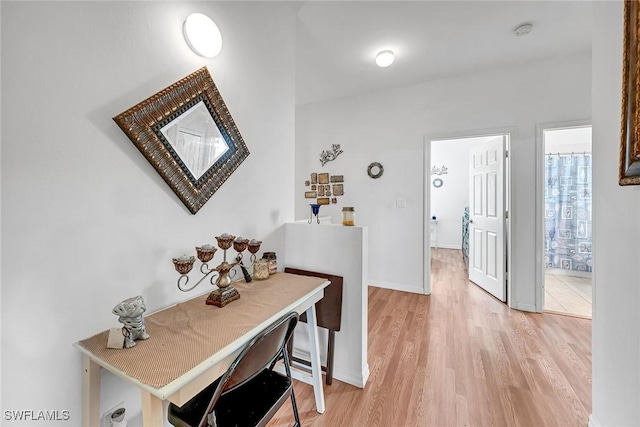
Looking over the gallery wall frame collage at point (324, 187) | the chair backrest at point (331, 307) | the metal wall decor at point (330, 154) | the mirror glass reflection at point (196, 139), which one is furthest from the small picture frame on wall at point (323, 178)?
the mirror glass reflection at point (196, 139)

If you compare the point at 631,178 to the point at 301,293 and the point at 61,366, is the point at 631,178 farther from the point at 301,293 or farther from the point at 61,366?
the point at 61,366

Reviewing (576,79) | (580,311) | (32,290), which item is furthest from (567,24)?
(32,290)

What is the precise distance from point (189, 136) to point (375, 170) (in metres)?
2.64

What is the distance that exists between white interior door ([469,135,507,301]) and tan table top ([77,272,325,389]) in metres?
2.66

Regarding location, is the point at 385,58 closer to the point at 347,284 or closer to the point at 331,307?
the point at 347,284

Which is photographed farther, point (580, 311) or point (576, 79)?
point (580, 311)

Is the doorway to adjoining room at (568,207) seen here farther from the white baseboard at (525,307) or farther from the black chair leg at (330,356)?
the black chair leg at (330,356)

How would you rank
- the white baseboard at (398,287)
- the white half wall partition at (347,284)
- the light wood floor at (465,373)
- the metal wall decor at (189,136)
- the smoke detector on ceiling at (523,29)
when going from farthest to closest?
the white baseboard at (398,287)
the smoke detector on ceiling at (523,29)
the white half wall partition at (347,284)
the light wood floor at (465,373)
the metal wall decor at (189,136)

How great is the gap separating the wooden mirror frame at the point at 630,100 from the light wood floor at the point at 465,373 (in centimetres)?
137

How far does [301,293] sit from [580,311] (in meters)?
3.23

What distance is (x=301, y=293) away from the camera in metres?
1.38

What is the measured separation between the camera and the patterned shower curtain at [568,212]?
3.74 meters

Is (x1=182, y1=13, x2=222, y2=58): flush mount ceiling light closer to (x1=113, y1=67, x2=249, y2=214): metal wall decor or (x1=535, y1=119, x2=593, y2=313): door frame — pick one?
(x1=113, y1=67, x2=249, y2=214): metal wall decor

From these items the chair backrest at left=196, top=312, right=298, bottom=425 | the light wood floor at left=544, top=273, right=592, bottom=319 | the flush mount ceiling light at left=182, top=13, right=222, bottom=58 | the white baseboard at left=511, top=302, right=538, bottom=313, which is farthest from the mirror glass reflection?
the light wood floor at left=544, top=273, right=592, bottom=319
